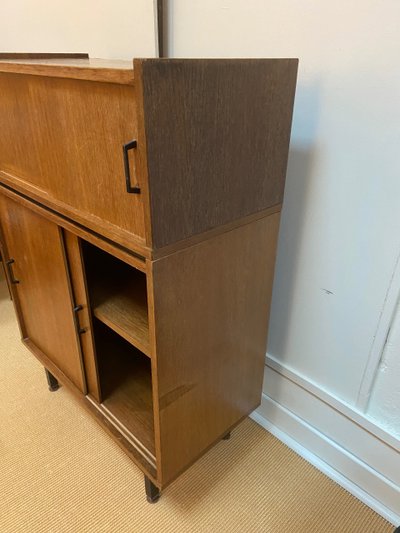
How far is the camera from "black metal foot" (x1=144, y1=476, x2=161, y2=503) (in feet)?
3.64

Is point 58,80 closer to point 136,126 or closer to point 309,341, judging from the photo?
point 136,126

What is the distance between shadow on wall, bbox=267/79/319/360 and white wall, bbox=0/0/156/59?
20.4 inches

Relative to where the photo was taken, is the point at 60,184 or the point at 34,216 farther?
the point at 34,216

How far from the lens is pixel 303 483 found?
3.90 ft

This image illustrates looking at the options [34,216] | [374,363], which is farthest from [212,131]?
[374,363]

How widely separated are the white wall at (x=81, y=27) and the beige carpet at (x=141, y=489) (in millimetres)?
1247

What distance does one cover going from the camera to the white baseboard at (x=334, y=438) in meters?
1.07

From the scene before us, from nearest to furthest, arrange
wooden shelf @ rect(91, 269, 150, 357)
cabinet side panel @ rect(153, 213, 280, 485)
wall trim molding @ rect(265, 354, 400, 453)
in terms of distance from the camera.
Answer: cabinet side panel @ rect(153, 213, 280, 485) < wooden shelf @ rect(91, 269, 150, 357) < wall trim molding @ rect(265, 354, 400, 453)

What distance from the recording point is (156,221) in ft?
2.19

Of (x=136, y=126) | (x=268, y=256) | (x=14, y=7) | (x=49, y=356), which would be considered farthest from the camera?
(x=14, y=7)

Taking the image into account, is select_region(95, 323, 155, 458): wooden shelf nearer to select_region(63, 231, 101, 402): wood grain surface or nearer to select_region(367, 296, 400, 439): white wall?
select_region(63, 231, 101, 402): wood grain surface

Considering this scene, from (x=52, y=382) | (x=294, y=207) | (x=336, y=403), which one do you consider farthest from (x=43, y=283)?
(x=336, y=403)

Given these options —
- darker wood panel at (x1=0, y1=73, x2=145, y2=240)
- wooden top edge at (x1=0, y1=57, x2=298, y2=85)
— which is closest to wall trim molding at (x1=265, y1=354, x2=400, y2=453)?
darker wood panel at (x1=0, y1=73, x2=145, y2=240)

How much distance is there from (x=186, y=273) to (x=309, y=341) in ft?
1.84
